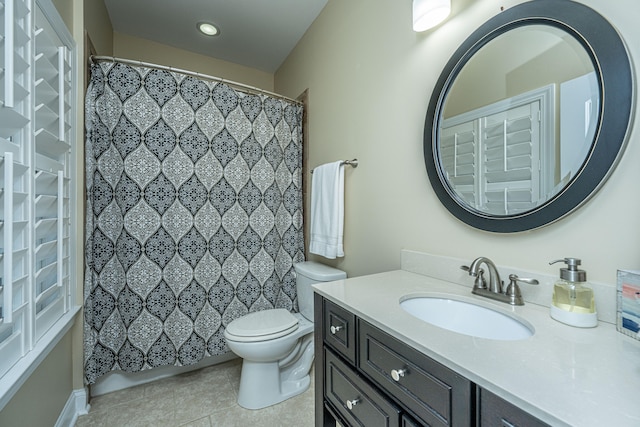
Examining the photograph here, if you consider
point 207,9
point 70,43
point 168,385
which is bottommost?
point 168,385

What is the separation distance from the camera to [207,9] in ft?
6.84

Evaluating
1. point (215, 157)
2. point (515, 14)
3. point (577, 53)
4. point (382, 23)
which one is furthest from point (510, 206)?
point (215, 157)

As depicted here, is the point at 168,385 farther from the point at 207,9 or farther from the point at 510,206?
the point at 207,9

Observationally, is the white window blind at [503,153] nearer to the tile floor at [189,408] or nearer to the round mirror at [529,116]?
the round mirror at [529,116]

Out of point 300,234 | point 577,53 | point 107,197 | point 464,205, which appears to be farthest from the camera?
point 300,234

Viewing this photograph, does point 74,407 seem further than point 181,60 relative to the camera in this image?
No

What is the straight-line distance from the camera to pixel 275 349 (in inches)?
61.7

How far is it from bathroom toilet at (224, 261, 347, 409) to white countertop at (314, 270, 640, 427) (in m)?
0.86

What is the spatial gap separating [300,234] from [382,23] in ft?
4.84

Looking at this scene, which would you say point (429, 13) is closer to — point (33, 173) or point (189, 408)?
point (33, 173)

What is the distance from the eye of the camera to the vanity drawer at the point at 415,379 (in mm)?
589

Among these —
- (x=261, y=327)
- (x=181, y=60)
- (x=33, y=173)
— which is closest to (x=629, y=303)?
(x=261, y=327)

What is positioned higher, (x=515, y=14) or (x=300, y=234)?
(x=515, y=14)

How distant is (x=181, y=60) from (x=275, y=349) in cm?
268
